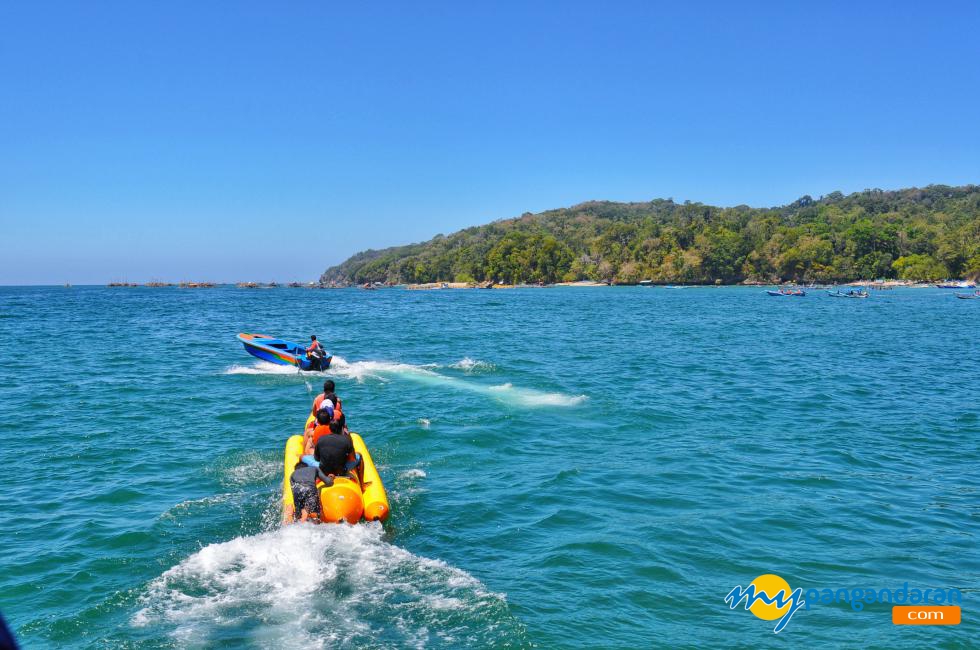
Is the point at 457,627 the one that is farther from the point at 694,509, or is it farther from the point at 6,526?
the point at 6,526

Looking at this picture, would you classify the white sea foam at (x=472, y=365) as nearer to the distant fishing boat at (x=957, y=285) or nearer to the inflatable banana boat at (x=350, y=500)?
the inflatable banana boat at (x=350, y=500)

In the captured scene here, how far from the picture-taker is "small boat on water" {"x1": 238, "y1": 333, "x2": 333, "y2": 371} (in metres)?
25.2

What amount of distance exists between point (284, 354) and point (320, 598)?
1944cm

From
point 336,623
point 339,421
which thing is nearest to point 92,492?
point 339,421

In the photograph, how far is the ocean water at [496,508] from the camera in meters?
7.45

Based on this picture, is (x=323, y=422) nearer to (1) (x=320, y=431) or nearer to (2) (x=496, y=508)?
(1) (x=320, y=431)

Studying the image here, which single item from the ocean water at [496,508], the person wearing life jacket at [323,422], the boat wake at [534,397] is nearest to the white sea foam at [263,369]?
the ocean water at [496,508]

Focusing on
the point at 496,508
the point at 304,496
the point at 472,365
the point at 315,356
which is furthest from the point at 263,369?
the point at 304,496

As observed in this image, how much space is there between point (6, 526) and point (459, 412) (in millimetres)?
10671

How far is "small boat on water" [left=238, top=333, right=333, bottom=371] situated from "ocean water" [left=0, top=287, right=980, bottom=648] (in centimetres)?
73

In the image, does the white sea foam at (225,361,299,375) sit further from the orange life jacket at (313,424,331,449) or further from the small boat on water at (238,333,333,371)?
the orange life jacket at (313,424,331,449)
